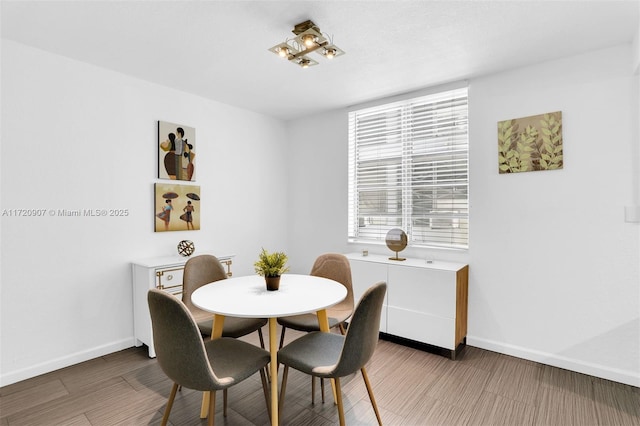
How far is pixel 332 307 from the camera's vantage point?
2.62 m

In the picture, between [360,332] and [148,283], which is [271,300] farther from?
[148,283]

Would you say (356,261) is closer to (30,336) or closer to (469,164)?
(469,164)

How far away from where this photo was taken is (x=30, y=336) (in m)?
2.59

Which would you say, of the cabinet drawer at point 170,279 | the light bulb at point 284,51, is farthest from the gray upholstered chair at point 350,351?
the light bulb at point 284,51

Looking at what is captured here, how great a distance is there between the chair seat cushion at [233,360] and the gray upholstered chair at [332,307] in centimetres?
54

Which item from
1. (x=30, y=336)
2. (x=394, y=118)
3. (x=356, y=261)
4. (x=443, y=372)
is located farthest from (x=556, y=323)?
(x=30, y=336)

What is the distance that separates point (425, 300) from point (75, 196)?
3.25 metres

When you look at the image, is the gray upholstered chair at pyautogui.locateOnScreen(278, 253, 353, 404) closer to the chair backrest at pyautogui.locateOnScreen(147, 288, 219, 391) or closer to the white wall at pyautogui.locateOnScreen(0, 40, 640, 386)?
the chair backrest at pyautogui.locateOnScreen(147, 288, 219, 391)

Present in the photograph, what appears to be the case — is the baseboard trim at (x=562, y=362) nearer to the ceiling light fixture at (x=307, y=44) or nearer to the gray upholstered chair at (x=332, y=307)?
the gray upholstered chair at (x=332, y=307)

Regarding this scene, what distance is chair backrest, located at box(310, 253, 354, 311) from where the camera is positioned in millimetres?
2715

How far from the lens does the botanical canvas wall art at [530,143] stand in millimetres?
2762

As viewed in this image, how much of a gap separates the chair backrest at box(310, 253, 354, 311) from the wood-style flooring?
0.58m

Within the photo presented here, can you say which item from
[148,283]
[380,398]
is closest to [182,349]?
[380,398]

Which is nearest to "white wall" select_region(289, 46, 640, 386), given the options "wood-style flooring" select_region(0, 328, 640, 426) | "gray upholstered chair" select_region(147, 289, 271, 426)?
"wood-style flooring" select_region(0, 328, 640, 426)
